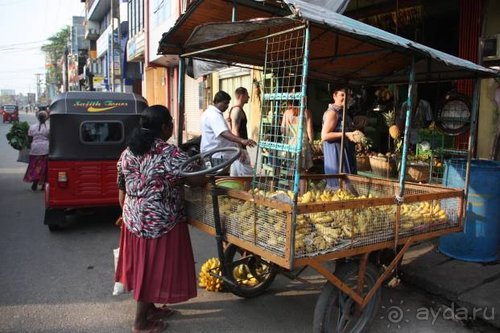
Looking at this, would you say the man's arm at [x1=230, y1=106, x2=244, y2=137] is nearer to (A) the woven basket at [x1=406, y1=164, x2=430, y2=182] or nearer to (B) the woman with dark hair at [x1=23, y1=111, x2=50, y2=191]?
(A) the woven basket at [x1=406, y1=164, x2=430, y2=182]

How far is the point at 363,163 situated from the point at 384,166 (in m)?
0.56

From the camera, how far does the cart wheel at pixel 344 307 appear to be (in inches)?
118

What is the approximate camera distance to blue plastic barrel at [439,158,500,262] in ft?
15.1

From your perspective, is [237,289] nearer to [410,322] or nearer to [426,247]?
[410,322]

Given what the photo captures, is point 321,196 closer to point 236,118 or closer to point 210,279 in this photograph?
point 210,279

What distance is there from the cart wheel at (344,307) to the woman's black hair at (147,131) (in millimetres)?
1589

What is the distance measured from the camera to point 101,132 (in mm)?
6418

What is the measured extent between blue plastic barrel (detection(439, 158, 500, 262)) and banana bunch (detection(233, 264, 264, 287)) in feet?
7.60

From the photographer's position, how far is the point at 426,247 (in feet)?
17.4

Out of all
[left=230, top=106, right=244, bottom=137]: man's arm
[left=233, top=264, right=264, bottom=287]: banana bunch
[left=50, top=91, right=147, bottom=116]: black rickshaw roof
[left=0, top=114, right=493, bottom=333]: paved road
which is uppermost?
[left=50, top=91, right=147, bottom=116]: black rickshaw roof

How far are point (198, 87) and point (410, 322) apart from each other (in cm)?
1335

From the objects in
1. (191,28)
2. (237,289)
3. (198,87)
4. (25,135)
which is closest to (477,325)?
(237,289)

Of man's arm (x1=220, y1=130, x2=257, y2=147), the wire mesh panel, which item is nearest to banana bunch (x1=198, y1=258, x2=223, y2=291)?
the wire mesh panel

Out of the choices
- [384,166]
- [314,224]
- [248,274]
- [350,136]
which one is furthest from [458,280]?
[384,166]
